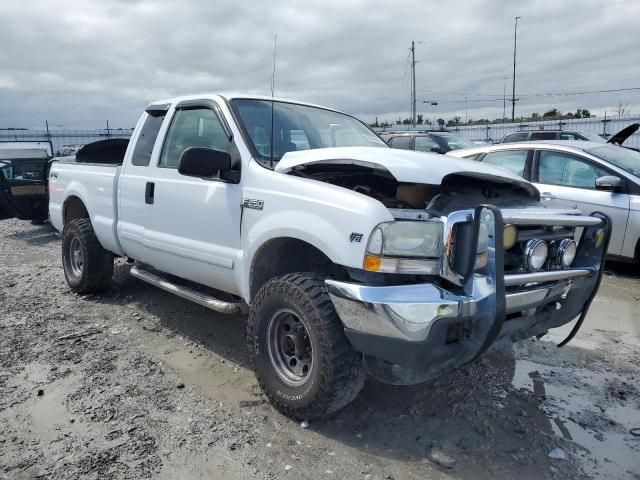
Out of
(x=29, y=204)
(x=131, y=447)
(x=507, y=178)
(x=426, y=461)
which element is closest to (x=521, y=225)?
(x=507, y=178)

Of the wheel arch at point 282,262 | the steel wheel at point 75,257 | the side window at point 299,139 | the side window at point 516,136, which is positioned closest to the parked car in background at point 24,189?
the steel wheel at point 75,257

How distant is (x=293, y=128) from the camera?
4016 millimetres

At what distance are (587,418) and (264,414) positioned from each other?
1.95 m

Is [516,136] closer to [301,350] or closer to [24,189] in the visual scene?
[24,189]

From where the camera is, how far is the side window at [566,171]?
21.1 feet

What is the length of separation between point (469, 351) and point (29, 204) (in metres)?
9.34

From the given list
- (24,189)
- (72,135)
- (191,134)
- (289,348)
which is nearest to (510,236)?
(289,348)

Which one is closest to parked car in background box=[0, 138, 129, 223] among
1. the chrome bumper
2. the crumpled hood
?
the crumpled hood

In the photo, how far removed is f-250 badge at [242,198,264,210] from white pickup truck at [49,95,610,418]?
1cm

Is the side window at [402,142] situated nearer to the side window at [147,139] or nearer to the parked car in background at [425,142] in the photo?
the parked car in background at [425,142]

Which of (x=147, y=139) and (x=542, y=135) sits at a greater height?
(x=542, y=135)

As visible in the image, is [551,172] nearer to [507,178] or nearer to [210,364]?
[507,178]

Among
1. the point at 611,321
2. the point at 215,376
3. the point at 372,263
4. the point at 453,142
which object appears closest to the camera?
the point at 372,263

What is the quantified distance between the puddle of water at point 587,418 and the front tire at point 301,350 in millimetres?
1265
